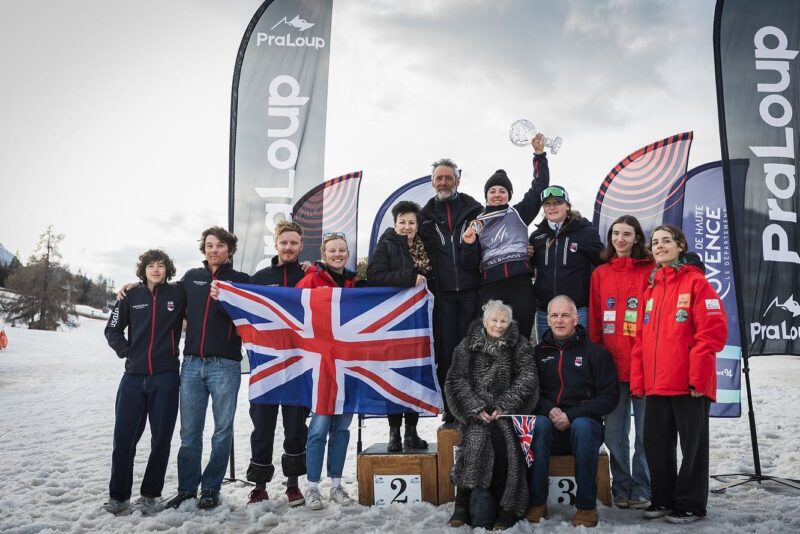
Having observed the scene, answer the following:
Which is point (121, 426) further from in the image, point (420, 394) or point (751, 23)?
point (751, 23)

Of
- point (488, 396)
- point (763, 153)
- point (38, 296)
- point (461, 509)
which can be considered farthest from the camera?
point (38, 296)

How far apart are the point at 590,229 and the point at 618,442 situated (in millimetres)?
1671

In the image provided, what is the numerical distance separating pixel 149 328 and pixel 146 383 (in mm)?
419

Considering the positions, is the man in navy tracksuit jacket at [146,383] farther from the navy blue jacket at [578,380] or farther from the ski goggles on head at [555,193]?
the ski goggles on head at [555,193]

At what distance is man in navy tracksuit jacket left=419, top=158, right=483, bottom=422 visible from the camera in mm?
4523

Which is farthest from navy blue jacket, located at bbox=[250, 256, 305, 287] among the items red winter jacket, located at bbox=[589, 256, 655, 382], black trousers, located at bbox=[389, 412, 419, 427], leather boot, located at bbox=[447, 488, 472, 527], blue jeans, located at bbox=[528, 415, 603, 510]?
red winter jacket, located at bbox=[589, 256, 655, 382]

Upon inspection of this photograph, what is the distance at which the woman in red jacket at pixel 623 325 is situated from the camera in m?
4.19

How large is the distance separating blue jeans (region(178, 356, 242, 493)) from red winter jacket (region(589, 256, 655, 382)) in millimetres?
2839

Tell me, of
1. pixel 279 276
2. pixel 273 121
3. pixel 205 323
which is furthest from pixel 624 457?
pixel 273 121

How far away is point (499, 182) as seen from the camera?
461cm

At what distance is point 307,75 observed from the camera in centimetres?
629

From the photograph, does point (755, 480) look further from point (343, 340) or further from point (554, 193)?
point (343, 340)

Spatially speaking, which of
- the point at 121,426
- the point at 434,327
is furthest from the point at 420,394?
the point at 121,426

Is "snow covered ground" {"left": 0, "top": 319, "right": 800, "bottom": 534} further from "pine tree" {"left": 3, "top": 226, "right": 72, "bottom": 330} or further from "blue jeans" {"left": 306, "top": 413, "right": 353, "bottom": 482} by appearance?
"pine tree" {"left": 3, "top": 226, "right": 72, "bottom": 330}
